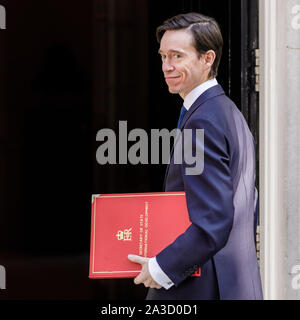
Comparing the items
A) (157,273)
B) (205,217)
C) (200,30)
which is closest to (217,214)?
(205,217)

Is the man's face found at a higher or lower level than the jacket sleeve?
higher

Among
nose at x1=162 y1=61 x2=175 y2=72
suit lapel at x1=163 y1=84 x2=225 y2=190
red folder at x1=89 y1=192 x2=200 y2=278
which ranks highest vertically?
nose at x1=162 y1=61 x2=175 y2=72

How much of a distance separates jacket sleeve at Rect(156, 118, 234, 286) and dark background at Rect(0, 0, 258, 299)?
2.06 meters

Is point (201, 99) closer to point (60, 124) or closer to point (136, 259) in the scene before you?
point (136, 259)

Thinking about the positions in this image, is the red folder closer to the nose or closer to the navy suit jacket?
the navy suit jacket

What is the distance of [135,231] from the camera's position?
7.89 ft

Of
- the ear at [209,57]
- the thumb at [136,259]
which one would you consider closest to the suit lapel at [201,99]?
the ear at [209,57]

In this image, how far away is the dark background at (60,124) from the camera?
4605 millimetres

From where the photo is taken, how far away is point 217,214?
2268 millimetres

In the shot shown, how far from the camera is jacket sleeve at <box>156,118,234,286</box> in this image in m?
2.26

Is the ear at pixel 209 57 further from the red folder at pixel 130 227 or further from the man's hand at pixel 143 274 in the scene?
the man's hand at pixel 143 274

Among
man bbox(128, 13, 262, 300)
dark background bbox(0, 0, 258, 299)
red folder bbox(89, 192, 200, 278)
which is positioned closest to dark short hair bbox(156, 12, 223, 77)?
man bbox(128, 13, 262, 300)

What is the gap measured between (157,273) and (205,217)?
12.5 inches

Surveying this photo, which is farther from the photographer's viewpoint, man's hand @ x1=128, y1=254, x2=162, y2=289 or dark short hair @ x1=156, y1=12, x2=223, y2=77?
dark short hair @ x1=156, y1=12, x2=223, y2=77
